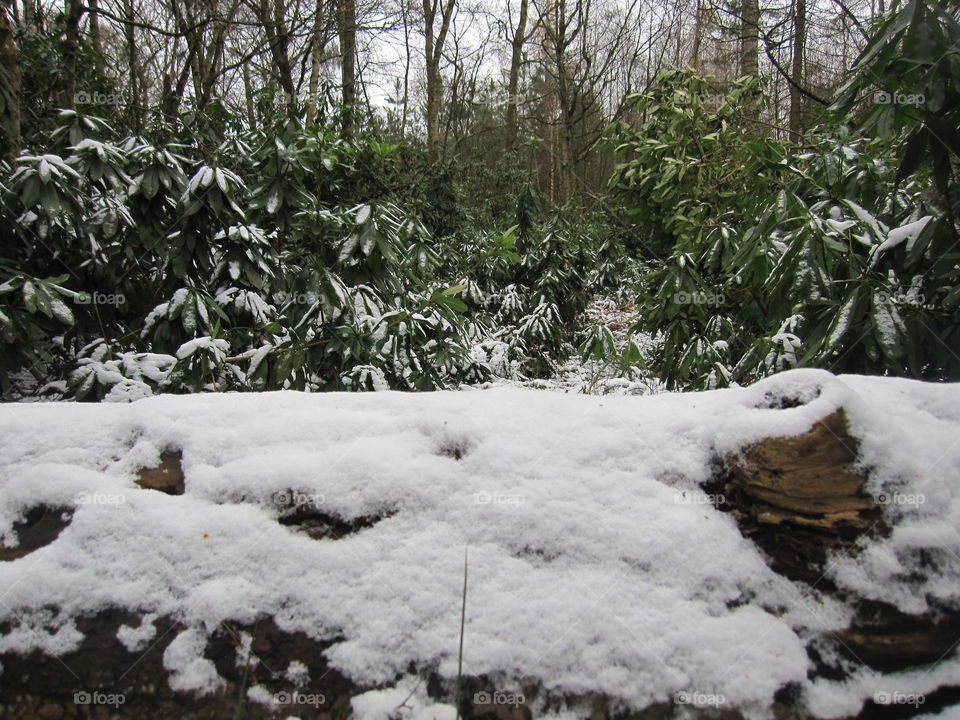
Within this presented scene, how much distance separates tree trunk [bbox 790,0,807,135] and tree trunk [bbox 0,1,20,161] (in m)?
5.91

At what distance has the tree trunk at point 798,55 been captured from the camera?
5133 millimetres

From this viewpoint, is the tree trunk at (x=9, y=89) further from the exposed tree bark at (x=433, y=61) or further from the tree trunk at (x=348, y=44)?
the exposed tree bark at (x=433, y=61)

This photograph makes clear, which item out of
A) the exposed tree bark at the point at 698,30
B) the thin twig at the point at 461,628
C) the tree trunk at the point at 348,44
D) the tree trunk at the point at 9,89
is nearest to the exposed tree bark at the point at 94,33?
the tree trunk at the point at 9,89

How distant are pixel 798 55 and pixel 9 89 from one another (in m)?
6.84

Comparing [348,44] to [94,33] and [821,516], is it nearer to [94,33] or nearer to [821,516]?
[94,33]

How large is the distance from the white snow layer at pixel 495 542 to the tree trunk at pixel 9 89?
105 inches

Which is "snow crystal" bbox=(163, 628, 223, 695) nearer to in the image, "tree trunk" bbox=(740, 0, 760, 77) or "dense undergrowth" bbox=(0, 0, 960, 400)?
"dense undergrowth" bbox=(0, 0, 960, 400)

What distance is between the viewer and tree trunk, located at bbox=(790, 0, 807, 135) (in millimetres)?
5133

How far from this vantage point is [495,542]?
0.84 metres

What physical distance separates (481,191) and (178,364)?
980 cm

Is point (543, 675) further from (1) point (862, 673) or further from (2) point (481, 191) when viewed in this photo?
(2) point (481, 191)

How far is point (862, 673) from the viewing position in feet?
2.39

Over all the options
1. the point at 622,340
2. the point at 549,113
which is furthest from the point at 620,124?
the point at 549,113

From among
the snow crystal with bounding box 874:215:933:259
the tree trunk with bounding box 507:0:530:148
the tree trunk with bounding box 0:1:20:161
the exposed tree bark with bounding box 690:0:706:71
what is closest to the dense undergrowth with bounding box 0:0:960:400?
the snow crystal with bounding box 874:215:933:259
